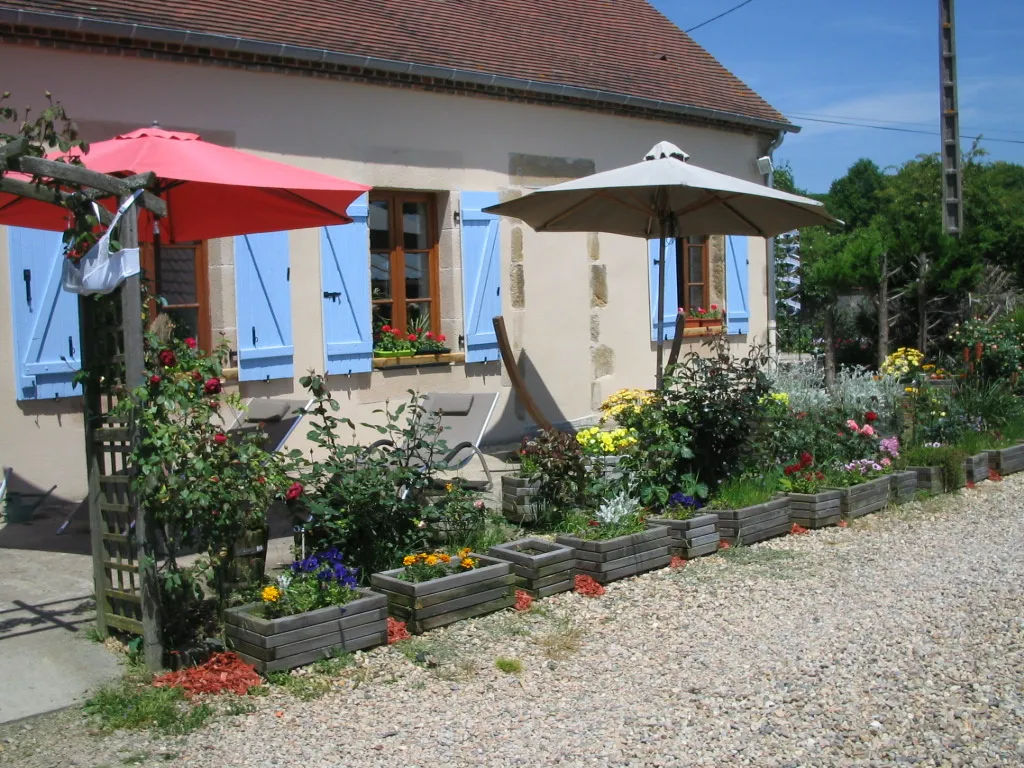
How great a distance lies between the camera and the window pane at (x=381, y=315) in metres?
8.33

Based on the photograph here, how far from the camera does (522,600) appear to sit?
4.50 meters

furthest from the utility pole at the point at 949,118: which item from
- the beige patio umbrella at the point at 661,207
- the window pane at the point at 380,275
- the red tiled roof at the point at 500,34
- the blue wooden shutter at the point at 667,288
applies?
the window pane at the point at 380,275

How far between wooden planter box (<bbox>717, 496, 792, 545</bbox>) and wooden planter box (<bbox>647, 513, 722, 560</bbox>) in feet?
0.66

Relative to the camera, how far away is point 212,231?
5680mm

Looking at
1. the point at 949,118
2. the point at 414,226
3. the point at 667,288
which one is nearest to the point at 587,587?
the point at 414,226

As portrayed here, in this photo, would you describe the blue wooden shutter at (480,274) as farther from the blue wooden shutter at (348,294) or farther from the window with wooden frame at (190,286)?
the window with wooden frame at (190,286)

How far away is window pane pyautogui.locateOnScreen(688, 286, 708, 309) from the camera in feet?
36.0

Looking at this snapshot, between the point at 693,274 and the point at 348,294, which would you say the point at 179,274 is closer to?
the point at 348,294

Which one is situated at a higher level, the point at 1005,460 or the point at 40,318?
the point at 40,318

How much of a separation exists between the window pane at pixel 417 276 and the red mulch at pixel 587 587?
424 centimetres

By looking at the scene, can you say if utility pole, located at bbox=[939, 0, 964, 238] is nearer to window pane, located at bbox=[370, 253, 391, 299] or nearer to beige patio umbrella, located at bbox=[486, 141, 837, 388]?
beige patio umbrella, located at bbox=[486, 141, 837, 388]

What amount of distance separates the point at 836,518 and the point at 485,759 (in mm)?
3657

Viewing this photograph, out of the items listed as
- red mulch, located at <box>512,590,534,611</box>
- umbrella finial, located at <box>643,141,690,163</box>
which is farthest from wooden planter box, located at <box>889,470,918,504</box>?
red mulch, located at <box>512,590,534,611</box>

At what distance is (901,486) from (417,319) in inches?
157
